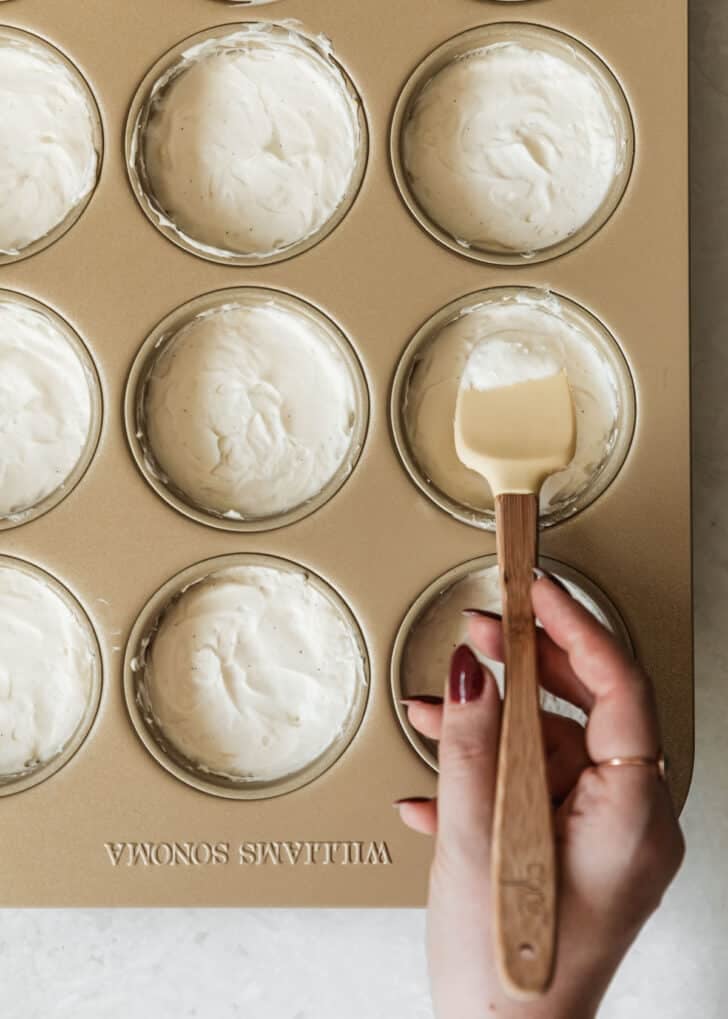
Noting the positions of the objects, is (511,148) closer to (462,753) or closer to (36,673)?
(462,753)

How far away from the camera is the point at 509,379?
1025 mm

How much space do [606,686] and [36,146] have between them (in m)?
0.86

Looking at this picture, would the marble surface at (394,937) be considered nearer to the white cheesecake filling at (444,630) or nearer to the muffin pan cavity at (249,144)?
the white cheesecake filling at (444,630)

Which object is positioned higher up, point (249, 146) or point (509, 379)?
point (249, 146)

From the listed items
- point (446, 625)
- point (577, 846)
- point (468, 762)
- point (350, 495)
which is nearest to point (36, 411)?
point (350, 495)

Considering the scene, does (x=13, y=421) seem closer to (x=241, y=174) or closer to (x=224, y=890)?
(x=241, y=174)

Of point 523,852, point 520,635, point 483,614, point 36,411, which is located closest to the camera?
point 523,852

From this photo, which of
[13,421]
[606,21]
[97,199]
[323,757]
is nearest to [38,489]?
[13,421]

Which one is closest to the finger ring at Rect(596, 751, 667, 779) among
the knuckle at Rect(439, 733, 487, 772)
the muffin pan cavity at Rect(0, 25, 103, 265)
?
the knuckle at Rect(439, 733, 487, 772)

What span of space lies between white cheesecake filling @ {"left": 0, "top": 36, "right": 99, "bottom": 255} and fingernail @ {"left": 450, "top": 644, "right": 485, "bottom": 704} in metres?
0.67

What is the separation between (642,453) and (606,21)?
469mm

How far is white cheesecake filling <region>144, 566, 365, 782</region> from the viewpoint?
40.9 inches

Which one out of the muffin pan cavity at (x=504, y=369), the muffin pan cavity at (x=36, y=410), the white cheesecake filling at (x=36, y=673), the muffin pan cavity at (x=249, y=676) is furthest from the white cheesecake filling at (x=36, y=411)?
the muffin pan cavity at (x=504, y=369)

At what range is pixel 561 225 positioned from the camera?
3.45 ft
